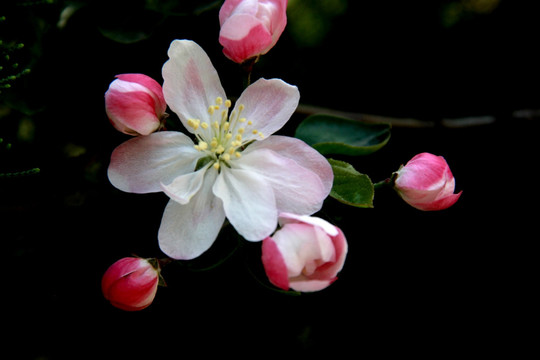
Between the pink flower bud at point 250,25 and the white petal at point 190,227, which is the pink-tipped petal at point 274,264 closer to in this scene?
the white petal at point 190,227

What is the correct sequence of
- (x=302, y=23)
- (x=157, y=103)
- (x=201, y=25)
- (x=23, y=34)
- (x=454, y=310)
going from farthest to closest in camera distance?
(x=302, y=23), (x=454, y=310), (x=201, y=25), (x=23, y=34), (x=157, y=103)

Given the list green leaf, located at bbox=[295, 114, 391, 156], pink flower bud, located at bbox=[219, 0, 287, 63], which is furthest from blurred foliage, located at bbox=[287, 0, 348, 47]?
pink flower bud, located at bbox=[219, 0, 287, 63]

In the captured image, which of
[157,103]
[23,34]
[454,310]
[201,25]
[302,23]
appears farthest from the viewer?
[302,23]

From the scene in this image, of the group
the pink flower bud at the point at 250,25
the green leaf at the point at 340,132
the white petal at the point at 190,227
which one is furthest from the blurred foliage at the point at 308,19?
the white petal at the point at 190,227

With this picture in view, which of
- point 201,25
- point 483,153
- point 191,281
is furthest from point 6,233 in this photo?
point 483,153

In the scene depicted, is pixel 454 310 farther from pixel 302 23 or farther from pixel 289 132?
pixel 302 23

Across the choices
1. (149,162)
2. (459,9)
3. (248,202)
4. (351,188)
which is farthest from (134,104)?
(459,9)
